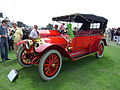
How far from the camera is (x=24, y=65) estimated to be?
12.3ft

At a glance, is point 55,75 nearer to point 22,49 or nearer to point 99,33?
point 22,49

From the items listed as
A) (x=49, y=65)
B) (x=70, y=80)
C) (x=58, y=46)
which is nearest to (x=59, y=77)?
(x=70, y=80)

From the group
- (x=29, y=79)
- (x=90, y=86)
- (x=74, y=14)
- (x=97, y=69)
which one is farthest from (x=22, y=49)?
(x=97, y=69)

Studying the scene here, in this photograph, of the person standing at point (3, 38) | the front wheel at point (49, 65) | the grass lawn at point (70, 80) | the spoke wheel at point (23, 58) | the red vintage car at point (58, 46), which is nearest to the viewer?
the grass lawn at point (70, 80)

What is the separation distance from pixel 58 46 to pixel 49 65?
22.6 inches

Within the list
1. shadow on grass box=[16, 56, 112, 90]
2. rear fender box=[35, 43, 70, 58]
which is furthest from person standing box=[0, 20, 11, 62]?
rear fender box=[35, 43, 70, 58]

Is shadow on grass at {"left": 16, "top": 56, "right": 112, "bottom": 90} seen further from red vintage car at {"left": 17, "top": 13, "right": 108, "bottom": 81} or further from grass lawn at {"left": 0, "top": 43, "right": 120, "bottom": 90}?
red vintage car at {"left": 17, "top": 13, "right": 108, "bottom": 81}

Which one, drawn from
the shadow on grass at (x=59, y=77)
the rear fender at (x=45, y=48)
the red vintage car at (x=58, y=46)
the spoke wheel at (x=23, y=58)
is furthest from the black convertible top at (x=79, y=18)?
the spoke wheel at (x=23, y=58)

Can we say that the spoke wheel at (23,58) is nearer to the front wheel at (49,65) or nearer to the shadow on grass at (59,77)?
the shadow on grass at (59,77)

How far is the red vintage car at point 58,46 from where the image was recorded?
2900 millimetres

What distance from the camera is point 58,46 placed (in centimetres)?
306

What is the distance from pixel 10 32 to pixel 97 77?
5070 mm

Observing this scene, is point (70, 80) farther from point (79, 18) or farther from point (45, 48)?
point (79, 18)

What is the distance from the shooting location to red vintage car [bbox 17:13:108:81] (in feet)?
9.52
